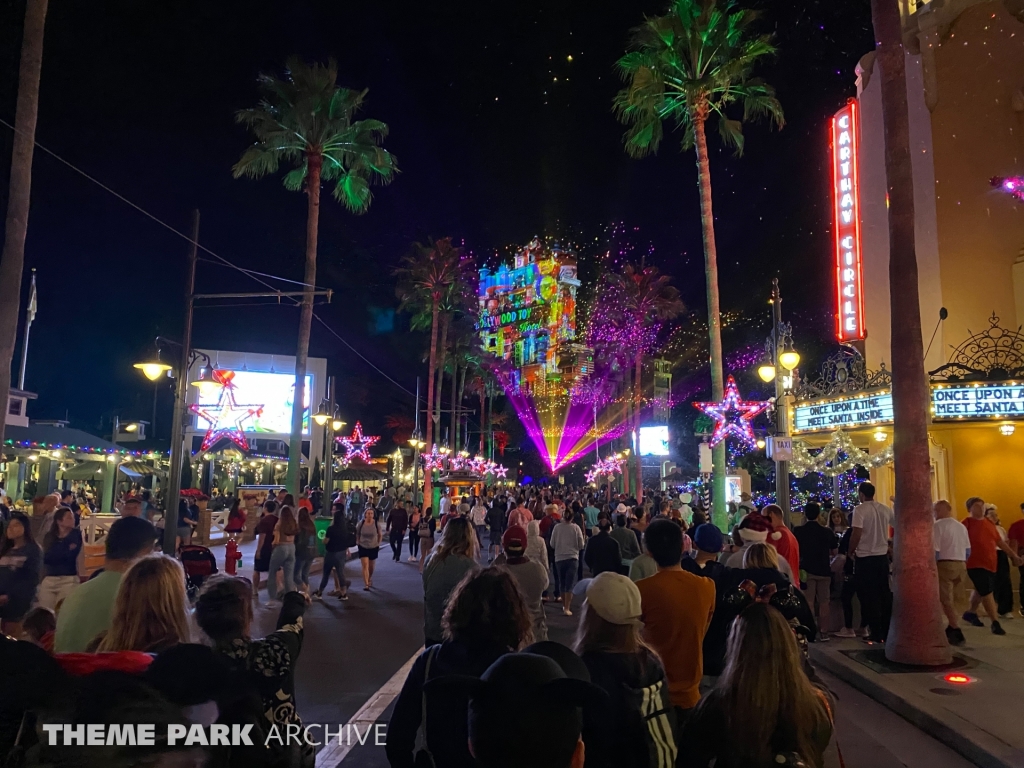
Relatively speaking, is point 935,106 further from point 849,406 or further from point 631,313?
point 631,313

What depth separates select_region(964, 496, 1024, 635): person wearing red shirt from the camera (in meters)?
11.3

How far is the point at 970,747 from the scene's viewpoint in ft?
19.4

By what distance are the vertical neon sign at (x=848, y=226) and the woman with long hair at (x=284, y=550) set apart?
575 inches

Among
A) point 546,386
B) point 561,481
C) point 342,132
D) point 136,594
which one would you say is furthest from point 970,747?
point 546,386

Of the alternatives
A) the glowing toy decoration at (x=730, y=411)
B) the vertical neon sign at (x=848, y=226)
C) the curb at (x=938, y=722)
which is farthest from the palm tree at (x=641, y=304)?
the curb at (x=938, y=722)

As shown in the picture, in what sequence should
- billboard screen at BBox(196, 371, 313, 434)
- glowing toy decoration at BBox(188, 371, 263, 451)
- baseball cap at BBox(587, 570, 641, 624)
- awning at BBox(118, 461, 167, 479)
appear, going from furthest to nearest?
billboard screen at BBox(196, 371, 313, 434) < awning at BBox(118, 461, 167, 479) < glowing toy decoration at BBox(188, 371, 263, 451) < baseball cap at BBox(587, 570, 641, 624)

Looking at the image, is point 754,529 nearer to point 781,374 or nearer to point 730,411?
point 781,374

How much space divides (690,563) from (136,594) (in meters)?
5.19

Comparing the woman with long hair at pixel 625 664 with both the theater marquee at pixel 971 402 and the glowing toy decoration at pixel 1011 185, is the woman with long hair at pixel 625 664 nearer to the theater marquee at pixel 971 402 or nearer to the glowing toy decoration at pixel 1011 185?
the theater marquee at pixel 971 402

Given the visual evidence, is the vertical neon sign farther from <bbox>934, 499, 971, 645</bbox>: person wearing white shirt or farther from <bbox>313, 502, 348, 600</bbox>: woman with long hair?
<bbox>313, 502, 348, 600</bbox>: woman with long hair

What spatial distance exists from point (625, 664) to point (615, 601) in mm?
266

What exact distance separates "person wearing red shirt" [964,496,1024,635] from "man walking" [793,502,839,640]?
2556mm

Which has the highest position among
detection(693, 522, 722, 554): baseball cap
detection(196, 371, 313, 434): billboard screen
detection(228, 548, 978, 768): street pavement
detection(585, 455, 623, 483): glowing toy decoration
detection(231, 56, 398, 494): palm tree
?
detection(231, 56, 398, 494): palm tree

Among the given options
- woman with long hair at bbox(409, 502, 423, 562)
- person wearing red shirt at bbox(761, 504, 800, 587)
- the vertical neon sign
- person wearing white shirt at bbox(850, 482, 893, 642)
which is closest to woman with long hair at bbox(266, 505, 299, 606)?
person wearing red shirt at bbox(761, 504, 800, 587)
